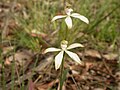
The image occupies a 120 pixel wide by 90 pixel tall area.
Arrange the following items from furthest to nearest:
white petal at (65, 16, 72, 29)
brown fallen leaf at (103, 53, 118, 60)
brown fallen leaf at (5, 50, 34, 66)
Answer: brown fallen leaf at (103, 53, 118, 60), brown fallen leaf at (5, 50, 34, 66), white petal at (65, 16, 72, 29)

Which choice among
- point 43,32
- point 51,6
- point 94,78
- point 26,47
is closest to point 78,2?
point 51,6

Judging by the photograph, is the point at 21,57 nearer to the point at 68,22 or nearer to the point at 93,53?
the point at 93,53

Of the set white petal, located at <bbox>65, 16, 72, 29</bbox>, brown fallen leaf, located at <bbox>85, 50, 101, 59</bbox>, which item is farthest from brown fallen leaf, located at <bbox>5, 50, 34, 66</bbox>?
white petal, located at <bbox>65, 16, 72, 29</bbox>

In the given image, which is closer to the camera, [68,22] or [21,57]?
[68,22]

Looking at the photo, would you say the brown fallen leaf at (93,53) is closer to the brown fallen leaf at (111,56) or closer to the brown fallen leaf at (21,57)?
the brown fallen leaf at (111,56)

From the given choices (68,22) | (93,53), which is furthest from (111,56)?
(68,22)

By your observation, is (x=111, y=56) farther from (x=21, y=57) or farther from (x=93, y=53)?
(x=21, y=57)

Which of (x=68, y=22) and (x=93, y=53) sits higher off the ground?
(x=68, y=22)

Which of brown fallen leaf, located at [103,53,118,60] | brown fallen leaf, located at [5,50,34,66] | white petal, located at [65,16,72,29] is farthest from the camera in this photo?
brown fallen leaf, located at [103,53,118,60]

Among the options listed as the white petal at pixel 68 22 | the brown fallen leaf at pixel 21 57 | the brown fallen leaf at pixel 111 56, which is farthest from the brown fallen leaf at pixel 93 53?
the white petal at pixel 68 22

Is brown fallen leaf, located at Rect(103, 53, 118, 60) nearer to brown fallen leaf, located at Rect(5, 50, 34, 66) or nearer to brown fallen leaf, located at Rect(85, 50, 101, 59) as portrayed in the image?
brown fallen leaf, located at Rect(85, 50, 101, 59)

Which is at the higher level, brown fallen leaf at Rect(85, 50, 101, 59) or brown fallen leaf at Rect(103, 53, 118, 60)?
brown fallen leaf at Rect(85, 50, 101, 59)

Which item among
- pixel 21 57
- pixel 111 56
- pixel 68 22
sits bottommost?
pixel 111 56
